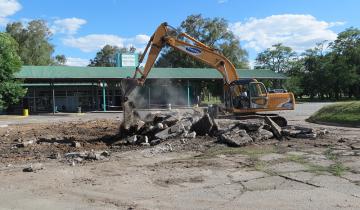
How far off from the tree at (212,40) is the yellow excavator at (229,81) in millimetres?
61730

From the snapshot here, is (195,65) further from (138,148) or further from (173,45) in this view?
(138,148)

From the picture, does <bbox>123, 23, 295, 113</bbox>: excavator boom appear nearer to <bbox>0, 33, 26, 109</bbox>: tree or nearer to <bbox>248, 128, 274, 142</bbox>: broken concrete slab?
<bbox>248, 128, 274, 142</bbox>: broken concrete slab

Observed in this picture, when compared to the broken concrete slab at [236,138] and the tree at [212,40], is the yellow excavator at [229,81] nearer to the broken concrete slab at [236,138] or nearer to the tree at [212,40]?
the broken concrete slab at [236,138]

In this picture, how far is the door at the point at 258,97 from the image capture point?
20.3 metres

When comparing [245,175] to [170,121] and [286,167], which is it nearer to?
[286,167]

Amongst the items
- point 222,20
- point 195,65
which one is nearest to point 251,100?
point 195,65

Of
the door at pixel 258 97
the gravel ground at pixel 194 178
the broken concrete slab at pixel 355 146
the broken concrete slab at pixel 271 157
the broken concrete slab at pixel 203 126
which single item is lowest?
the gravel ground at pixel 194 178

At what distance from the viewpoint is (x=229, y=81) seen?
21.1 meters

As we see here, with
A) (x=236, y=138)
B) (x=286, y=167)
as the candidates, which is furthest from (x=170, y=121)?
(x=286, y=167)

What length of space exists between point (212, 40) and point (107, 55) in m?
37.2

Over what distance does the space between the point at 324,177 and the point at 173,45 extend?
11887 mm

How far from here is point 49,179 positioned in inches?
392

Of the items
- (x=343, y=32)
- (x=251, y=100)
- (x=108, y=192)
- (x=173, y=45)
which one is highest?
(x=343, y=32)

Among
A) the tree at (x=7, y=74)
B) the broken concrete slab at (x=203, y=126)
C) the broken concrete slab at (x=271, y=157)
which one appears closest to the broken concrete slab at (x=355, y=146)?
the broken concrete slab at (x=271, y=157)
